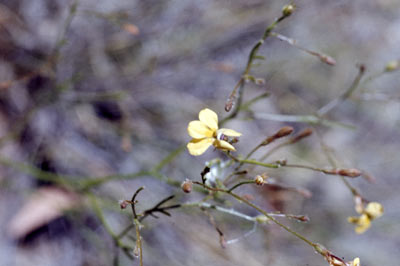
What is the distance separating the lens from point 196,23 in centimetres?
518

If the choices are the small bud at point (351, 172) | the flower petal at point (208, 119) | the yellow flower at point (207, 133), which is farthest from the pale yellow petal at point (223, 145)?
the small bud at point (351, 172)

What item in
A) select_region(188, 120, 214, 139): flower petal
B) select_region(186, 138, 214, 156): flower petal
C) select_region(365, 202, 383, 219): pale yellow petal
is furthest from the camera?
select_region(365, 202, 383, 219): pale yellow petal

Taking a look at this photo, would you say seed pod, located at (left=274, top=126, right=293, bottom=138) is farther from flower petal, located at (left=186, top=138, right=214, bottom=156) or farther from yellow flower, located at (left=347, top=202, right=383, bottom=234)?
yellow flower, located at (left=347, top=202, right=383, bottom=234)

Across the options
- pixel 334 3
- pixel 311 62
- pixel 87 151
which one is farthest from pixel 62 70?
pixel 334 3

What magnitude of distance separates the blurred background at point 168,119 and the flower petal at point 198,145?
1.40m

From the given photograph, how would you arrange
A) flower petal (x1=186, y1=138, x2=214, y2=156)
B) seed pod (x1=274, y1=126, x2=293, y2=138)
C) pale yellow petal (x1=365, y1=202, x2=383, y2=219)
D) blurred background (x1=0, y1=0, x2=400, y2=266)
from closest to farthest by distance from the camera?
flower petal (x1=186, y1=138, x2=214, y2=156), seed pod (x1=274, y1=126, x2=293, y2=138), pale yellow petal (x1=365, y1=202, x2=383, y2=219), blurred background (x1=0, y1=0, x2=400, y2=266)

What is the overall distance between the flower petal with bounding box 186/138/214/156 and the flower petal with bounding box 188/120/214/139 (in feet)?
0.09

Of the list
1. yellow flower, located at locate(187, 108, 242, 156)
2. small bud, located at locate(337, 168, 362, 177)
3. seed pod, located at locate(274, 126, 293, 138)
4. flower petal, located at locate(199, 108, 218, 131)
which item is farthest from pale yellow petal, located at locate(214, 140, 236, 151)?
small bud, located at locate(337, 168, 362, 177)

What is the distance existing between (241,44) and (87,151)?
278cm

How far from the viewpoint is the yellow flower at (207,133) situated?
1.85 metres

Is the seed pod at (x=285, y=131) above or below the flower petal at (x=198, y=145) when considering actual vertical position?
above

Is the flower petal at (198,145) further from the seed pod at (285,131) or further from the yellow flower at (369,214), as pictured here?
the yellow flower at (369,214)

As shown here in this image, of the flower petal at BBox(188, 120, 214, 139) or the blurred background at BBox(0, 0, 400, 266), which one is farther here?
the blurred background at BBox(0, 0, 400, 266)

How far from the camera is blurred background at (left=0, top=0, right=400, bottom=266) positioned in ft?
13.2
